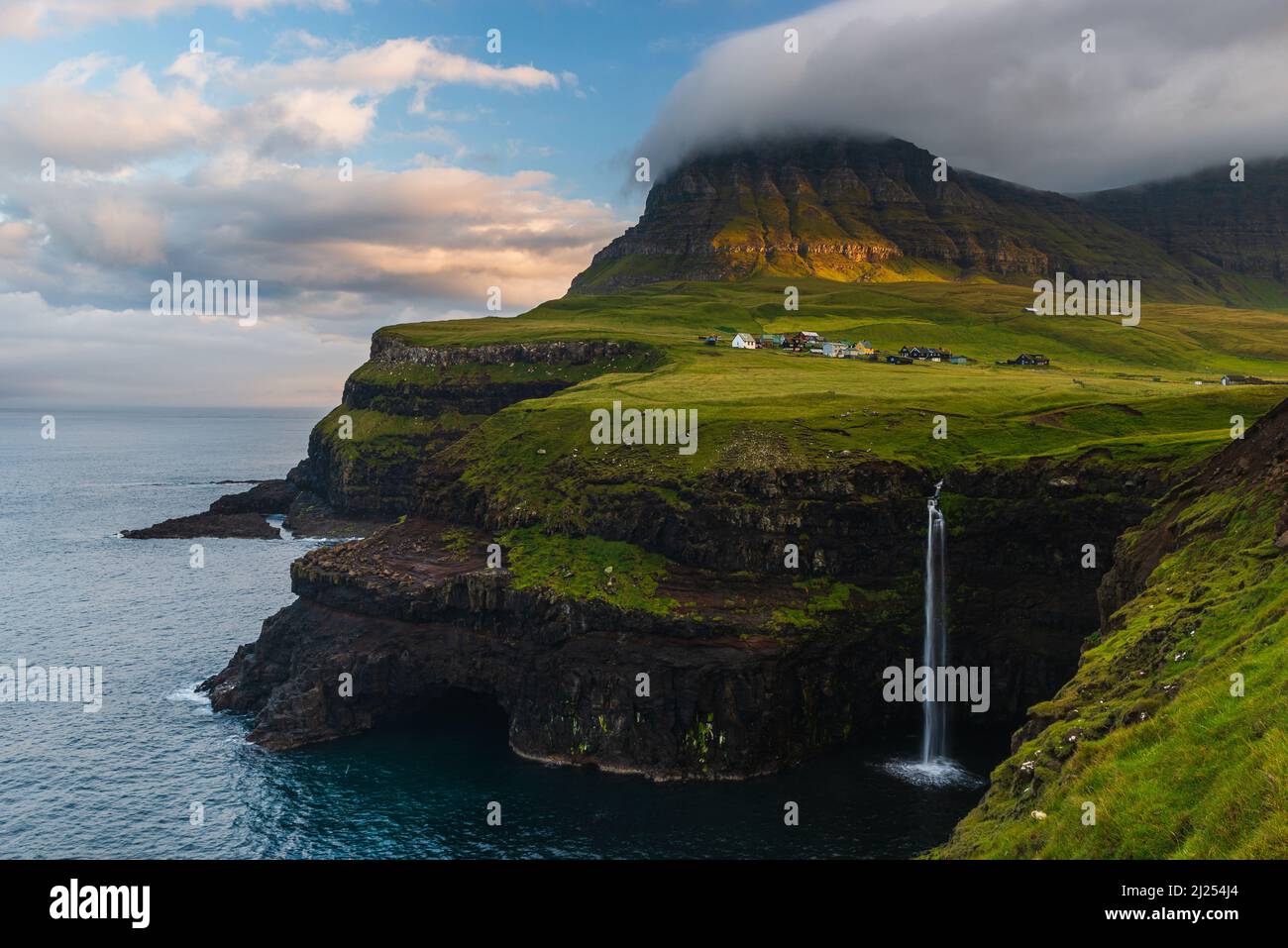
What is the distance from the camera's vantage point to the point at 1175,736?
28625 millimetres

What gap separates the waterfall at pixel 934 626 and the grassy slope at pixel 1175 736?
40.4 meters

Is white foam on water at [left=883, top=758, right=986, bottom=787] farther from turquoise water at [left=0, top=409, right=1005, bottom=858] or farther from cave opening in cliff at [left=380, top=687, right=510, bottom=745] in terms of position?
cave opening in cliff at [left=380, top=687, right=510, bottom=745]

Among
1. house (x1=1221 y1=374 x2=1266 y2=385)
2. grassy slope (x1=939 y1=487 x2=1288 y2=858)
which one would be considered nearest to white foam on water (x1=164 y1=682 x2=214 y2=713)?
grassy slope (x1=939 y1=487 x2=1288 y2=858)

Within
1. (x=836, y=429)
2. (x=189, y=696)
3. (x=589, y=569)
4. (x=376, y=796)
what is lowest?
(x=376, y=796)

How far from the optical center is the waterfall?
284ft

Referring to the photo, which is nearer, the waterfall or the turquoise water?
the turquoise water

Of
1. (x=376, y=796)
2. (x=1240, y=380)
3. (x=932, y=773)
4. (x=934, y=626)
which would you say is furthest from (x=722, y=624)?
(x=1240, y=380)

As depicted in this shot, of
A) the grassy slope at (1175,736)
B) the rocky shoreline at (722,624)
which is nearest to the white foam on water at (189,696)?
the rocky shoreline at (722,624)

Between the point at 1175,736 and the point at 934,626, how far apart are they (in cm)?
6470

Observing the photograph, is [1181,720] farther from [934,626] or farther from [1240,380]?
[1240,380]

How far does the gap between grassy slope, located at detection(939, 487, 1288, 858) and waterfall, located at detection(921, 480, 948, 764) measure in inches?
1590

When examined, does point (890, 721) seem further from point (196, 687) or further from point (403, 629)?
point (196, 687)

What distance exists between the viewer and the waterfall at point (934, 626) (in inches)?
3406

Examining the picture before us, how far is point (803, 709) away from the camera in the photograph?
84.4 metres
